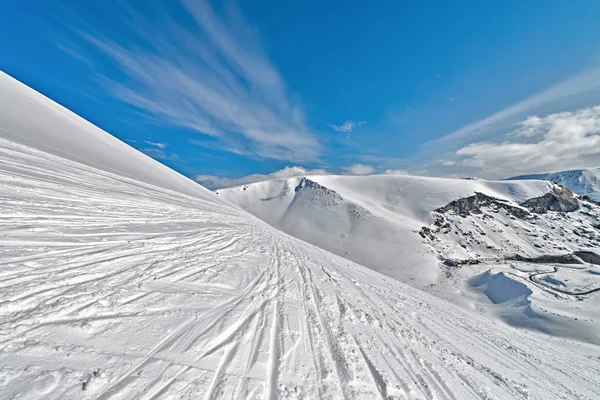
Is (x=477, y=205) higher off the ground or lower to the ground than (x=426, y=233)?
higher

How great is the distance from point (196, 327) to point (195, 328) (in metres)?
0.04

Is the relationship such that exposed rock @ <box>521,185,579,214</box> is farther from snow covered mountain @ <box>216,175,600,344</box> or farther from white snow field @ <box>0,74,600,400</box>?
white snow field @ <box>0,74,600,400</box>

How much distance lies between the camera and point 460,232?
75.8 metres

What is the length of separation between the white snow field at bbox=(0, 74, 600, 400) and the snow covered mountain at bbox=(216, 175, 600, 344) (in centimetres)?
2315

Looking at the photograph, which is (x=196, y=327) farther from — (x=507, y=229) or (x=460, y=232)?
(x=507, y=229)

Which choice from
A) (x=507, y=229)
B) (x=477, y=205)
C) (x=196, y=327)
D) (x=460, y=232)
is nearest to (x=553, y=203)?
(x=477, y=205)

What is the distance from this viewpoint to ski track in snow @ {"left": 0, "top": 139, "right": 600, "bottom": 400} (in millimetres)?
2709

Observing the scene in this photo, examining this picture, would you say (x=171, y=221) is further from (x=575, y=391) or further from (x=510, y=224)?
(x=510, y=224)

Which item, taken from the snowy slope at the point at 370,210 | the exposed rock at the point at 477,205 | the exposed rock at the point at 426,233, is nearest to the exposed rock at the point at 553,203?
the snowy slope at the point at 370,210

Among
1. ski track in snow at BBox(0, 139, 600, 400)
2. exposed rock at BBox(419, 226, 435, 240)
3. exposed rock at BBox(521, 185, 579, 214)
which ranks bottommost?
ski track in snow at BBox(0, 139, 600, 400)

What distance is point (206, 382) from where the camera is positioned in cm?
285

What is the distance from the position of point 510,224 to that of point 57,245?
112m

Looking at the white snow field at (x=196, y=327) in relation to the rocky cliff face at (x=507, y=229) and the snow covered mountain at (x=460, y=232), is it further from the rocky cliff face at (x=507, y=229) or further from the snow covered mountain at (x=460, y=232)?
the rocky cliff face at (x=507, y=229)

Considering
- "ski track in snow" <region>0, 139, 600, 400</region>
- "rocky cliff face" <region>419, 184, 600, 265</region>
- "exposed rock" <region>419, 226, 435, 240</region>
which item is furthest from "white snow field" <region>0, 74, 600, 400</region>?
"exposed rock" <region>419, 226, 435, 240</region>
